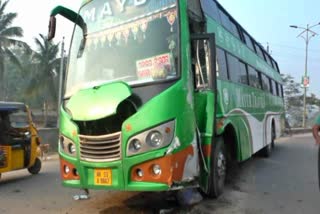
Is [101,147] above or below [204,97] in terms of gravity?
below

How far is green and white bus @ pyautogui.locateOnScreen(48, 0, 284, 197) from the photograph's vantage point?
561 centimetres

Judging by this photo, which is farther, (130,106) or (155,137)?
(130,106)

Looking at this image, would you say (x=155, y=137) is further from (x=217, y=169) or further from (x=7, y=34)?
(x=7, y=34)

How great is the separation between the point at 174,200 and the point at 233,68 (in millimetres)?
3334

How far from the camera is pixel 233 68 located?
9.02 metres

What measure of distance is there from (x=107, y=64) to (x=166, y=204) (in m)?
2.37

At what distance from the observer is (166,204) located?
6.88m

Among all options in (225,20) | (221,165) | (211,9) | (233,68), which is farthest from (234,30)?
(221,165)

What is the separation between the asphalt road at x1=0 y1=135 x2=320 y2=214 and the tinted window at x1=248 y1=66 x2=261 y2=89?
88.8 inches

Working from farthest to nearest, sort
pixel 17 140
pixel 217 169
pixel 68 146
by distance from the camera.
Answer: pixel 17 140, pixel 217 169, pixel 68 146

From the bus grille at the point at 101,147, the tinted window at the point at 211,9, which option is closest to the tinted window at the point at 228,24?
the tinted window at the point at 211,9

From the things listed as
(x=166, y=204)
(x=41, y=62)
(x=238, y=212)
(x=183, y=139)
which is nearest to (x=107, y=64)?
(x=183, y=139)

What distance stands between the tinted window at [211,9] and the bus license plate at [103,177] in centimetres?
328

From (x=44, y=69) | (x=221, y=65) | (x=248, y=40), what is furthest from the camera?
(x=44, y=69)
